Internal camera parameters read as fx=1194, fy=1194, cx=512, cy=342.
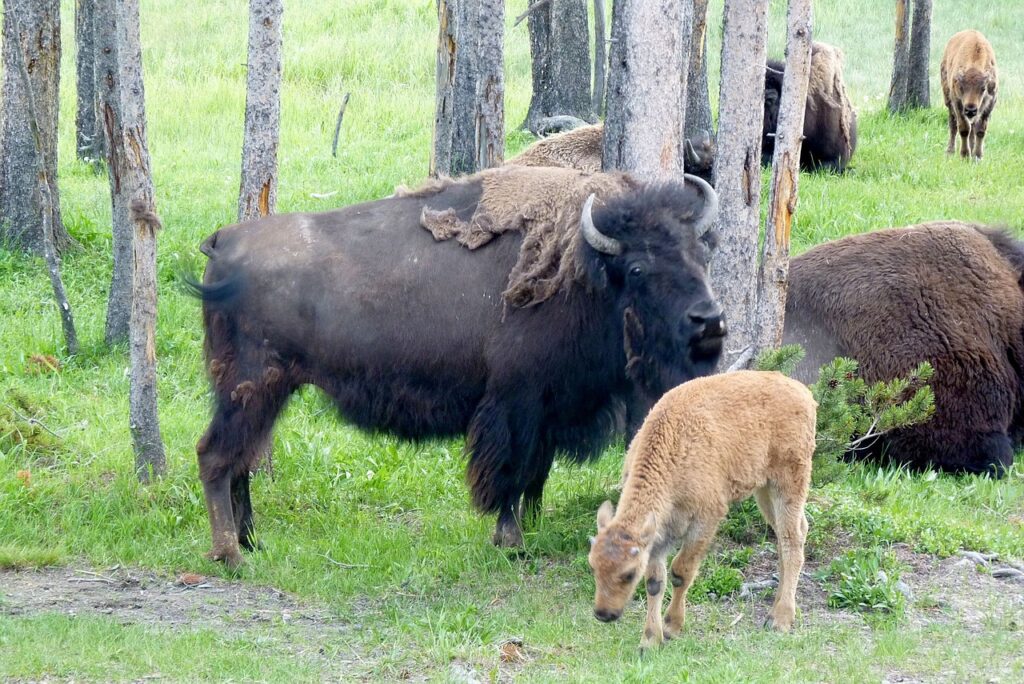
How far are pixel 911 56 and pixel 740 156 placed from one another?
13.6m

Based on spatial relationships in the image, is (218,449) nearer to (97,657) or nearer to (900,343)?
(97,657)

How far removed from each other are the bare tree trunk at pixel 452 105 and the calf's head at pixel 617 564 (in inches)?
270

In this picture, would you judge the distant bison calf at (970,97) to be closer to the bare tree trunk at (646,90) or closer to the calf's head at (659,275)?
the bare tree trunk at (646,90)

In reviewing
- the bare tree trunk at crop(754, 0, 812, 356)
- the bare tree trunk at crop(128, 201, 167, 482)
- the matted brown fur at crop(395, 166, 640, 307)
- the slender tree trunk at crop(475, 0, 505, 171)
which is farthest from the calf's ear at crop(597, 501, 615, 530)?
the slender tree trunk at crop(475, 0, 505, 171)

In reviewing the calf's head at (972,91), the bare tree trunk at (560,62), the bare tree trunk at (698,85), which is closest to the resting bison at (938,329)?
the bare tree trunk at (698,85)

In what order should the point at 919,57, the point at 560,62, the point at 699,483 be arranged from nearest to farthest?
the point at 699,483 < the point at 560,62 < the point at 919,57

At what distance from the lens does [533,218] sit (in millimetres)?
6965

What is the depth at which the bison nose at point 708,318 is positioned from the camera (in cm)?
609

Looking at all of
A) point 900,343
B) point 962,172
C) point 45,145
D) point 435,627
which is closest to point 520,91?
point 962,172

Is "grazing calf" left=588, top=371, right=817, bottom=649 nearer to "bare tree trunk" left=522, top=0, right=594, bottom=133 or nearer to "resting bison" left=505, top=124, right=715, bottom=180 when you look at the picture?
"resting bison" left=505, top=124, right=715, bottom=180

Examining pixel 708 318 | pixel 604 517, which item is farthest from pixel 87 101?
pixel 604 517

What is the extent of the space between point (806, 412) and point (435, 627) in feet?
6.42

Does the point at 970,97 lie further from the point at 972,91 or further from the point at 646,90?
the point at 646,90

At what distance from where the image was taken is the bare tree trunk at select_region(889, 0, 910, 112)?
60.8ft
